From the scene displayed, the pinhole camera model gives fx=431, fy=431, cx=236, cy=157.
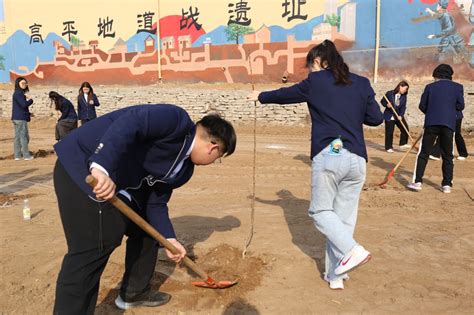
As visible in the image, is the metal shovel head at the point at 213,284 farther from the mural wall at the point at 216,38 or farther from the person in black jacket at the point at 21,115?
the mural wall at the point at 216,38

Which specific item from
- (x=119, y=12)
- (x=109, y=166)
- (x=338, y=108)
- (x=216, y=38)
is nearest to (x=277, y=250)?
(x=338, y=108)

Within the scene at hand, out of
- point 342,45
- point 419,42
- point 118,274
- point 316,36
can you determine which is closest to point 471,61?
point 419,42

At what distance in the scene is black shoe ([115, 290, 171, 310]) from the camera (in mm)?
3078

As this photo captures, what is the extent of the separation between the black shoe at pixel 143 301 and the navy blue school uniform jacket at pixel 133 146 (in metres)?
0.94

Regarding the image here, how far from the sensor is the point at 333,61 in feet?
9.77

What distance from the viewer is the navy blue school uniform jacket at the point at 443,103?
6008 millimetres

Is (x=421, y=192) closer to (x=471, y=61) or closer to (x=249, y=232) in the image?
(x=249, y=232)

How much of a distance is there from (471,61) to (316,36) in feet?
17.1

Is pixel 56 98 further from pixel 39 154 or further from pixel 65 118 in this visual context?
pixel 39 154

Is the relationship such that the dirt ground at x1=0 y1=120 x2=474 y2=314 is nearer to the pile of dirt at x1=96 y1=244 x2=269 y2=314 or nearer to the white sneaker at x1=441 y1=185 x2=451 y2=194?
the pile of dirt at x1=96 y1=244 x2=269 y2=314

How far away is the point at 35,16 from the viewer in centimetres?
2259

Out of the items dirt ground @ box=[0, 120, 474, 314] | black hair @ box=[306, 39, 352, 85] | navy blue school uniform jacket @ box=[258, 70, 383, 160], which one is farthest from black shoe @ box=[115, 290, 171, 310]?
black hair @ box=[306, 39, 352, 85]

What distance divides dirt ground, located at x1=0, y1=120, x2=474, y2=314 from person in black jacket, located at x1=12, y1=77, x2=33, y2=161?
2.01m

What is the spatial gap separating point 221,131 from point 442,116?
186 inches
